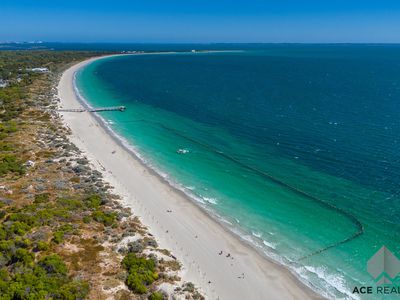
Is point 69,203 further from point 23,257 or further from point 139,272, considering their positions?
point 139,272

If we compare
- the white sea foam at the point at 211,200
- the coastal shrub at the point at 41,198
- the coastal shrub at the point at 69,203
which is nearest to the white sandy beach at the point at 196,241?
the white sea foam at the point at 211,200

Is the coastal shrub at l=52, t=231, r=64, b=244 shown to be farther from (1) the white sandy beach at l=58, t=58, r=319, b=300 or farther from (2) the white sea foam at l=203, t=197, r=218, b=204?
(2) the white sea foam at l=203, t=197, r=218, b=204

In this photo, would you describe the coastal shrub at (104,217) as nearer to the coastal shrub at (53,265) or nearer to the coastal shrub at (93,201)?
the coastal shrub at (93,201)

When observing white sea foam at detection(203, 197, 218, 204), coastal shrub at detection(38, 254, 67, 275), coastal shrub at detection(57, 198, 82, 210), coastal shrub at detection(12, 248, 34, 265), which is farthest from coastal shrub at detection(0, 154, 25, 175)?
white sea foam at detection(203, 197, 218, 204)

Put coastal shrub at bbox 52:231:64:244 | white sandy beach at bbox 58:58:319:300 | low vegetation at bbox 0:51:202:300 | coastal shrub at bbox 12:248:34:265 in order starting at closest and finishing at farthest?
1. low vegetation at bbox 0:51:202:300
2. coastal shrub at bbox 12:248:34:265
3. white sandy beach at bbox 58:58:319:300
4. coastal shrub at bbox 52:231:64:244

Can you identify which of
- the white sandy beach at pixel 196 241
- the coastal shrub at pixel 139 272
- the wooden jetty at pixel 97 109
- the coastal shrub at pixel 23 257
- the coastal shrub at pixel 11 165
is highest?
the wooden jetty at pixel 97 109

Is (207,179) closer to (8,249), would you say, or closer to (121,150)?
(121,150)

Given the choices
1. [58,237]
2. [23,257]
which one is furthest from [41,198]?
[23,257]
